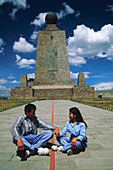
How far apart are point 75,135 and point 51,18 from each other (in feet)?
119

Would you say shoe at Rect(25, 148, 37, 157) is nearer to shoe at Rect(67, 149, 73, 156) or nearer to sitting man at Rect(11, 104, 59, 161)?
sitting man at Rect(11, 104, 59, 161)

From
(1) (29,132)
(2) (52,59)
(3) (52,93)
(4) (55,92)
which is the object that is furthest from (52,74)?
(1) (29,132)

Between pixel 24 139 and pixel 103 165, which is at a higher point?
pixel 24 139

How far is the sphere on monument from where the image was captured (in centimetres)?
3475

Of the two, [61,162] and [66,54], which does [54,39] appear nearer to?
[66,54]

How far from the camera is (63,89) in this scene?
29.0 meters

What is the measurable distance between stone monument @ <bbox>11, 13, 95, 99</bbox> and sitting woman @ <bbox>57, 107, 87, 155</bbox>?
25.6 metres

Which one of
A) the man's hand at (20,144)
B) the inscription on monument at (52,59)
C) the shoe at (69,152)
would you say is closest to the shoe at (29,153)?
the man's hand at (20,144)

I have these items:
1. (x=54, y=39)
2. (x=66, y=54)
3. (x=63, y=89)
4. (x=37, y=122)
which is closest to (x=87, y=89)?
(x=63, y=89)

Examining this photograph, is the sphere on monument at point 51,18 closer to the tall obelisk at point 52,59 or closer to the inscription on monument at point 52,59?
the tall obelisk at point 52,59

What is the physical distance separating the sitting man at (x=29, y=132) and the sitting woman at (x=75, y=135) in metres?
0.31

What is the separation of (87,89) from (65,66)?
7.17 m

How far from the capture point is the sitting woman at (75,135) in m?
2.79

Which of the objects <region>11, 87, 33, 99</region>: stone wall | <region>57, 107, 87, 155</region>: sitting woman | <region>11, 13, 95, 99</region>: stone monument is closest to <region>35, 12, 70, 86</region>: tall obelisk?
<region>11, 13, 95, 99</region>: stone monument
